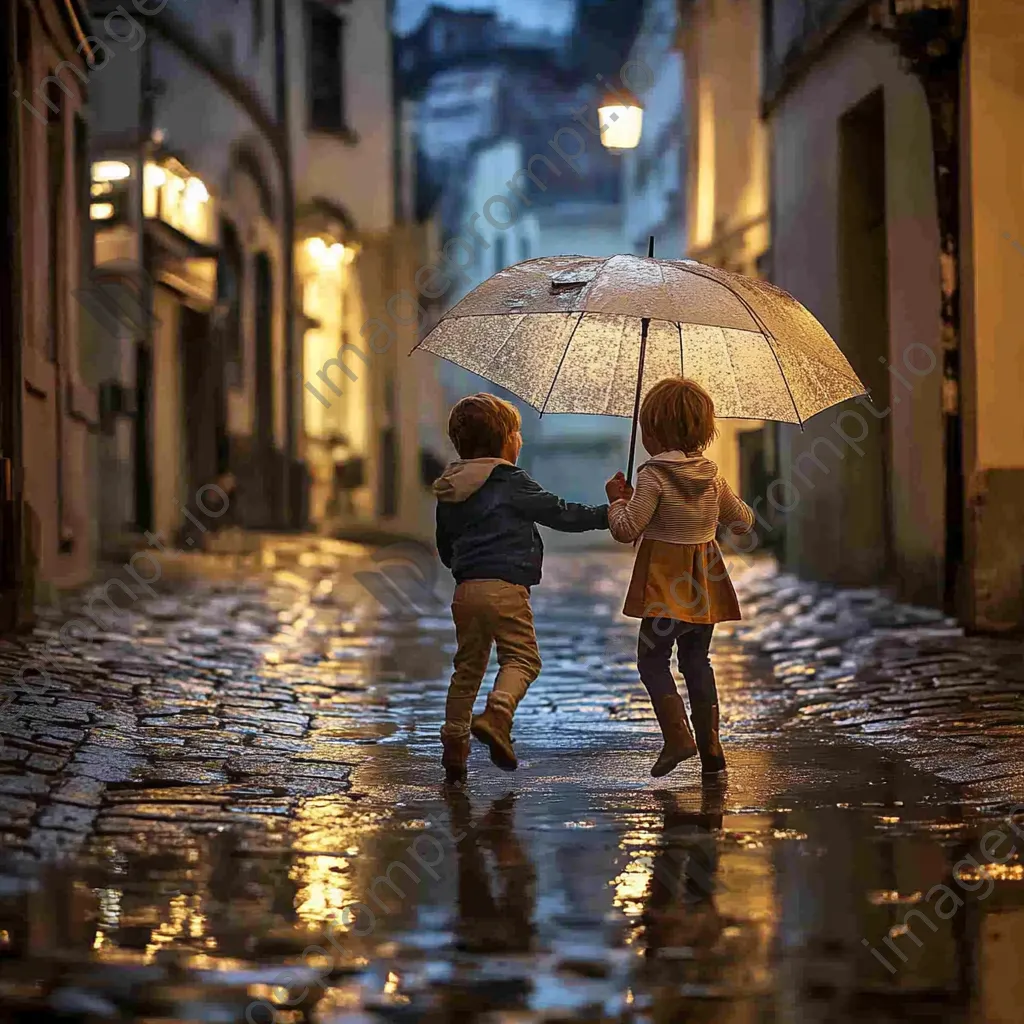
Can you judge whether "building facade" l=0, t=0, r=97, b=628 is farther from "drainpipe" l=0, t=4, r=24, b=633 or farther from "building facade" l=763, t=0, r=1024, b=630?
"building facade" l=763, t=0, r=1024, b=630

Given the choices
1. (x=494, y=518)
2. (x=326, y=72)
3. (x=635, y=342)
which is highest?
(x=326, y=72)

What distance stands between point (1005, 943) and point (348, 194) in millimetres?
26999

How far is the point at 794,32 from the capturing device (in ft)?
51.8

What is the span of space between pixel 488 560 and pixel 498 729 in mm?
573

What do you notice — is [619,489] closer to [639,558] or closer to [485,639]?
[639,558]

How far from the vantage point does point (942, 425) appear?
430 inches

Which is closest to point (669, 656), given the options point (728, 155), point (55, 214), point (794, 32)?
point (55, 214)

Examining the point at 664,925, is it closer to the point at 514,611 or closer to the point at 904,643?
the point at 514,611

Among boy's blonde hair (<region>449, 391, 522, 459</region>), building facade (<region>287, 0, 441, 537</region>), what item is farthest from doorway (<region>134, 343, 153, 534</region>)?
boy's blonde hair (<region>449, 391, 522, 459</region>)

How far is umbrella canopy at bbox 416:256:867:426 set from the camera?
19.8 ft

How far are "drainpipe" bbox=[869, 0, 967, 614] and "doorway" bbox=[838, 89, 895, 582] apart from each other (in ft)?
11.2

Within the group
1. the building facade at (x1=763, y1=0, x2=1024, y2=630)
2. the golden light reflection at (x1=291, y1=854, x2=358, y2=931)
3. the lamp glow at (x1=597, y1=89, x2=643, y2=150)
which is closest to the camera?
the golden light reflection at (x1=291, y1=854, x2=358, y2=931)

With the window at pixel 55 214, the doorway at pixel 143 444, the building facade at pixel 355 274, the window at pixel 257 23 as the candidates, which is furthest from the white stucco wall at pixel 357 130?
the window at pixel 55 214

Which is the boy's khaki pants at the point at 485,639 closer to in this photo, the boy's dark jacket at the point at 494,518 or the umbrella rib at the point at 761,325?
the boy's dark jacket at the point at 494,518
